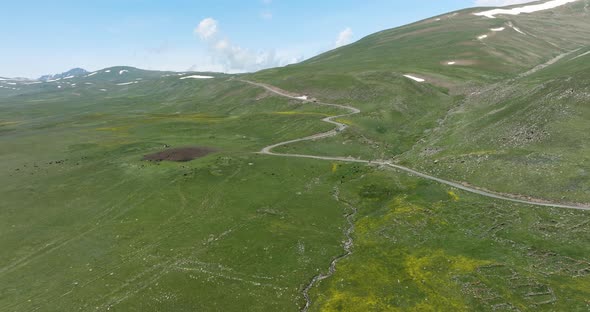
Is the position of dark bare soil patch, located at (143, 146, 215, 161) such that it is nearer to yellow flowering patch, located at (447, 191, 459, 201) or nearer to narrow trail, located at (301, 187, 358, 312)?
narrow trail, located at (301, 187, 358, 312)

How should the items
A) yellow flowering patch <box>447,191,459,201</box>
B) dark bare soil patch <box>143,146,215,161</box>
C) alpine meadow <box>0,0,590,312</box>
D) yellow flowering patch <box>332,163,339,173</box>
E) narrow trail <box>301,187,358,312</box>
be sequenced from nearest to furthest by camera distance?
alpine meadow <box>0,0,590,312</box>, narrow trail <box>301,187,358,312</box>, yellow flowering patch <box>447,191,459,201</box>, yellow flowering patch <box>332,163,339,173</box>, dark bare soil patch <box>143,146,215,161</box>

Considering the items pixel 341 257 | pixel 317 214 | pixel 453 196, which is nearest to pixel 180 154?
pixel 317 214

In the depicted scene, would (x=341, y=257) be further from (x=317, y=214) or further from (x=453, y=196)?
(x=453, y=196)

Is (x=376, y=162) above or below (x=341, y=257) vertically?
above

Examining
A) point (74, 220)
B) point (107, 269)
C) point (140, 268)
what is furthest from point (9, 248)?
point (140, 268)

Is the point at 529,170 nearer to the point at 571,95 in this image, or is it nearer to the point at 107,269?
the point at 571,95

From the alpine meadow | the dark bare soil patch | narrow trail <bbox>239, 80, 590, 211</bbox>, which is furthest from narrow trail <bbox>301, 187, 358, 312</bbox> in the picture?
the dark bare soil patch

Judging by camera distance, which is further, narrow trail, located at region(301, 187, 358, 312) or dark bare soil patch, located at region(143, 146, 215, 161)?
dark bare soil patch, located at region(143, 146, 215, 161)

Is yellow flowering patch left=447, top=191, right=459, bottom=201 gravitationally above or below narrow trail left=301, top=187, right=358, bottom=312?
above
